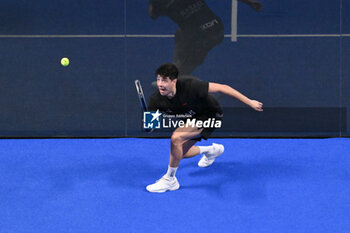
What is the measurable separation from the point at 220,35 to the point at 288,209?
3231mm

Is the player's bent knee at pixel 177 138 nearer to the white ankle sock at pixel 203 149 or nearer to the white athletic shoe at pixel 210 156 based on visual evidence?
the white ankle sock at pixel 203 149

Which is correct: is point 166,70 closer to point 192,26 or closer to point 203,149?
point 203,149

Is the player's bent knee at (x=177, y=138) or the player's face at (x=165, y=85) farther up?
the player's face at (x=165, y=85)

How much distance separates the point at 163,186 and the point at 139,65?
269 cm

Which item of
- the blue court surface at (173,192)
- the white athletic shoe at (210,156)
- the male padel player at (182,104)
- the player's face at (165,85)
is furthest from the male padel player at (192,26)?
Answer: the player's face at (165,85)

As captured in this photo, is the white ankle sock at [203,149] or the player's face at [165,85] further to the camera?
the white ankle sock at [203,149]

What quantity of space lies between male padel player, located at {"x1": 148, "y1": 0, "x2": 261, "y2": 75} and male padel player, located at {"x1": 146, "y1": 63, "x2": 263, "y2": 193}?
1918 mm

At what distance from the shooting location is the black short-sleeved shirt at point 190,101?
3953 mm

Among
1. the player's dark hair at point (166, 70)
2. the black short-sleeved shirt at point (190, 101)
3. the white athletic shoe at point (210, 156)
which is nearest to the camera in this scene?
the player's dark hair at point (166, 70)

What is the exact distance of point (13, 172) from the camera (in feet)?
14.7

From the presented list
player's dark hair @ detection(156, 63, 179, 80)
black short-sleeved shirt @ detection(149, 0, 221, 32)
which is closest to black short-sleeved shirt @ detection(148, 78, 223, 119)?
player's dark hair @ detection(156, 63, 179, 80)

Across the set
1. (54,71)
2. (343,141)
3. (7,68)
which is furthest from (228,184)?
(7,68)

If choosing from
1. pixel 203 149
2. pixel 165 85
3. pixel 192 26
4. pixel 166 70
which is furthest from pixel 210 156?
pixel 192 26

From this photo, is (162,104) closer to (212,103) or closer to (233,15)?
(212,103)
